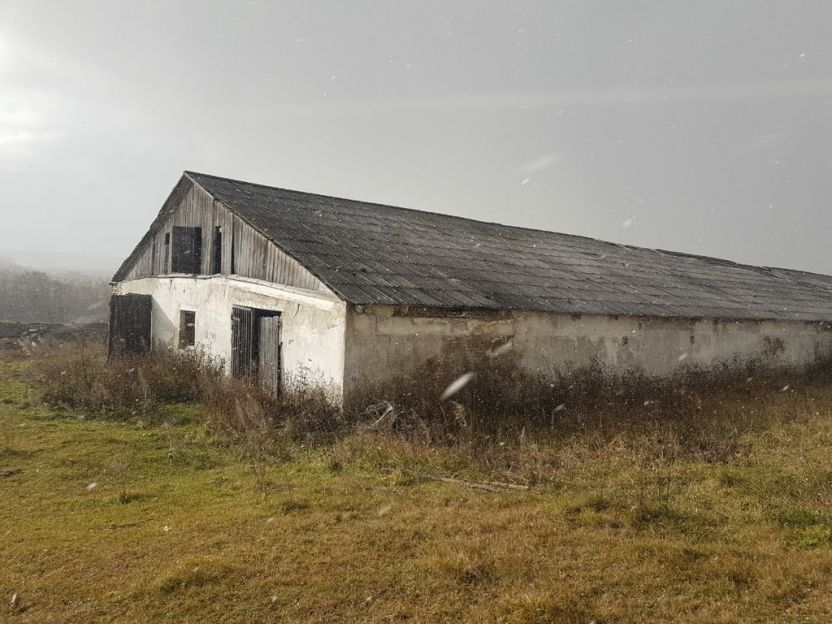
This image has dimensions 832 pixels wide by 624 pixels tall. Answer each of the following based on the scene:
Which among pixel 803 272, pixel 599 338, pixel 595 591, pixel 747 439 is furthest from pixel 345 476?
pixel 803 272

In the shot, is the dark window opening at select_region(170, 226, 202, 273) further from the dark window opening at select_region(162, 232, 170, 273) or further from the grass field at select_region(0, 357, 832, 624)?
the grass field at select_region(0, 357, 832, 624)

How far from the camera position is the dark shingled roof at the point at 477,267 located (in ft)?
31.5

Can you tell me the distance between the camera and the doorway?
9.89m

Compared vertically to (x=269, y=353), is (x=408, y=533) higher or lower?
lower

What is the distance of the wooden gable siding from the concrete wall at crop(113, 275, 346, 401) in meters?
0.19

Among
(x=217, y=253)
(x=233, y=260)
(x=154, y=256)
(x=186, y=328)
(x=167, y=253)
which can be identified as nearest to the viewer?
(x=233, y=260)

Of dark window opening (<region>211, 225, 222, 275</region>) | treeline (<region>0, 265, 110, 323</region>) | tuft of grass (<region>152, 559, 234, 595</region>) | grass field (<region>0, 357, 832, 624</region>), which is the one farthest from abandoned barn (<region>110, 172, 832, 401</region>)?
treeline (<region>0, 265, 110, 323</region>)

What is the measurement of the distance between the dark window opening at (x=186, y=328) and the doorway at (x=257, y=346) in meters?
2.75

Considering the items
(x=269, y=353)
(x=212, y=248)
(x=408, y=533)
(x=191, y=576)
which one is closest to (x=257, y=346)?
(x=269, y=353)

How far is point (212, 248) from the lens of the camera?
494 inches

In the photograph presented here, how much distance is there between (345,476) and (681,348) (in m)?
9.36

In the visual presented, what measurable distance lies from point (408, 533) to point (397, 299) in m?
4.32

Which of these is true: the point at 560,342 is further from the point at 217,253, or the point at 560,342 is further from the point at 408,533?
the point at 217,253

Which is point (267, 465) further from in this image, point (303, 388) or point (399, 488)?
point (303, 388)
